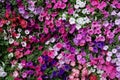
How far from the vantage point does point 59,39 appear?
4844mm

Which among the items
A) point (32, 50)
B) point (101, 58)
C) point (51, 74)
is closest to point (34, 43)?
point (32, 50)

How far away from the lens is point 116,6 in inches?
195

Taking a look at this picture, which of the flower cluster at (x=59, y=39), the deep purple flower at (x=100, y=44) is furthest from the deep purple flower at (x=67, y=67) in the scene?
the deep purple flower at (x=100, y=44)

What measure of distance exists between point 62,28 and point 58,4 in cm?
33

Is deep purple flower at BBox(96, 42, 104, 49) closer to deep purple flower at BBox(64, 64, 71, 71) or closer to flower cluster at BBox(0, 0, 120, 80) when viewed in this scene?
flower cluster at BBox(0, 0, 120, 80)

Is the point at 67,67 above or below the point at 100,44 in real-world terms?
below

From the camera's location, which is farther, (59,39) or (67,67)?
(59,39)

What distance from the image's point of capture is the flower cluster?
462 centimetres

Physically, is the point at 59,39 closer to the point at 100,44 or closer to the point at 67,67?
the point at 67,67

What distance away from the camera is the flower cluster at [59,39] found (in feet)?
15.2

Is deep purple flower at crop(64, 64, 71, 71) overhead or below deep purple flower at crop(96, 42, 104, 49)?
below

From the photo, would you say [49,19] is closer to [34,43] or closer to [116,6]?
[34,43]

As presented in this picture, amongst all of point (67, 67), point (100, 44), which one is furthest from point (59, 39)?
point (100, 44)

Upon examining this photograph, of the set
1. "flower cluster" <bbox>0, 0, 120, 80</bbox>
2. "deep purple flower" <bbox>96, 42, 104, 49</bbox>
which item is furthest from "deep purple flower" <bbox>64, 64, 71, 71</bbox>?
"deep purple flower" <bbox>96, 42, 104, 49</bbox>
